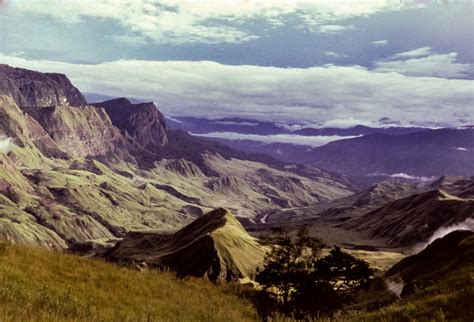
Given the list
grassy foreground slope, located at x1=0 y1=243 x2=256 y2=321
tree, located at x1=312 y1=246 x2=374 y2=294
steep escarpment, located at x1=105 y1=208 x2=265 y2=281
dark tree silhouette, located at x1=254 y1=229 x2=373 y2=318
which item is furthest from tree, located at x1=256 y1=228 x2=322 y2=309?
steep escarpment, located at x1=105 y1=208 x2=265 y2=281

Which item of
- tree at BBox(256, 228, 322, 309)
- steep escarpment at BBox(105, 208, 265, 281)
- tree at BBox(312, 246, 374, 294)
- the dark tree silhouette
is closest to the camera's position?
the dark tree silhouette

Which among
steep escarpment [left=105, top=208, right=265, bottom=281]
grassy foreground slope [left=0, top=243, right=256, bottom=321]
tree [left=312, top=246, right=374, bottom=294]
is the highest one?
grassy foreground slope [left=0, top=243, right=256, bottom=321]

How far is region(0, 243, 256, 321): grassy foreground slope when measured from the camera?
12340 mm

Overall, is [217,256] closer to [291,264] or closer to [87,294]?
[291,264]

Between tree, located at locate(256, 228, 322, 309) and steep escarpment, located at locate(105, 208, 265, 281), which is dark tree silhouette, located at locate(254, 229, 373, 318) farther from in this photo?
steep escarpment, located at locate(105, 208, 265, 281)

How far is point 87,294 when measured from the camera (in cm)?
1574

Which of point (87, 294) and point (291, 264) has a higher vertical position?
point (87, 294)

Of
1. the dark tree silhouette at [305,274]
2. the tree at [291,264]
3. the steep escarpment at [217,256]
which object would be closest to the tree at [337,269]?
the dark tree silhouette at [305,274]

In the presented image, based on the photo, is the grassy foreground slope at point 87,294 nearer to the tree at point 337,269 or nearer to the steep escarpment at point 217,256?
the tree at point 337,269

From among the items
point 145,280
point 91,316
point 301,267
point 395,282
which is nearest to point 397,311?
point 91,316

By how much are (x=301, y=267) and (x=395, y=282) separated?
35.8 ft

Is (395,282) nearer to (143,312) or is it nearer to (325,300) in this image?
(325,300)

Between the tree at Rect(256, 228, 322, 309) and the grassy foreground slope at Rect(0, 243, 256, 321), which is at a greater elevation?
the grassy foreground slope at Rect(0, 243, 256, 321)

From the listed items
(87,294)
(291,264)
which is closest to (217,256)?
(291,264)
